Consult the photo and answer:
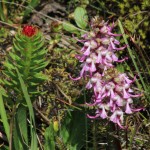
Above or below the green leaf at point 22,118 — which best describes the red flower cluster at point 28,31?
above

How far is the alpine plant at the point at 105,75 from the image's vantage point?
5.63 feet

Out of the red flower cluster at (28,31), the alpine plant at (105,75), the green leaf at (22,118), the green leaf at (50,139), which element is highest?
the red flower cluster at (28,31)

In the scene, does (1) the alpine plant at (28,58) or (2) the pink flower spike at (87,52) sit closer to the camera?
(2) the pink flower spike at (87,52)

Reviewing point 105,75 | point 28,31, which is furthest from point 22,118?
point 105,75

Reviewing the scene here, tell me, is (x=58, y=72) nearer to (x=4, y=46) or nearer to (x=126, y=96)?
(x=4, y=46)

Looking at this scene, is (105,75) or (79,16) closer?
(105,75)

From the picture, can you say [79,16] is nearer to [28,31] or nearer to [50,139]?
[28,31]

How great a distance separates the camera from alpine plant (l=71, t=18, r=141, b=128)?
1.72 m

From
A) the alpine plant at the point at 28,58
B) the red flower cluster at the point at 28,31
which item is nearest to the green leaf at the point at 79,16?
the alpine plant at the point at 28,58

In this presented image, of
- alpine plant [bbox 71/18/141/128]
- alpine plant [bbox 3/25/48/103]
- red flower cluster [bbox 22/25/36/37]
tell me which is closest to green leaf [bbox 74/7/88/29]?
alpine plant [bbox 3/25/48/103]

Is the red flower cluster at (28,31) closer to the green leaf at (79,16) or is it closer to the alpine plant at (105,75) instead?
the alpine plant at (105,75)

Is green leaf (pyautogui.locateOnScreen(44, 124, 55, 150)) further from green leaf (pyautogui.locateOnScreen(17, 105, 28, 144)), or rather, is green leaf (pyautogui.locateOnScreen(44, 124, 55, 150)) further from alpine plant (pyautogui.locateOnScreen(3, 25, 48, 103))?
Answer: alpine plant (pyautogui.locateOnScreen(3, 25, 48, 103))

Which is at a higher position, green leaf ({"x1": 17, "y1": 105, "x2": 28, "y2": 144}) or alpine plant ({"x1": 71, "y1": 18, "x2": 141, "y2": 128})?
alpine plant ({"x1": 71, "y1": 18, "x2": 141, "y2": 128})

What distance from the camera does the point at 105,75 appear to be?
1.72 m
